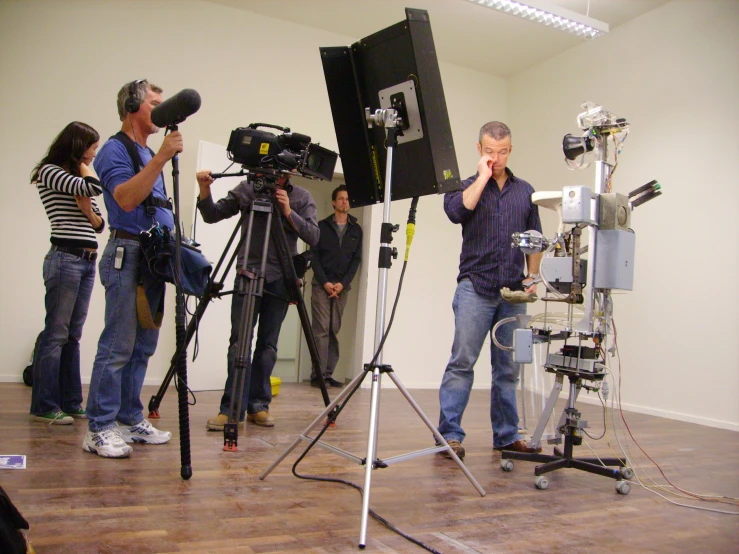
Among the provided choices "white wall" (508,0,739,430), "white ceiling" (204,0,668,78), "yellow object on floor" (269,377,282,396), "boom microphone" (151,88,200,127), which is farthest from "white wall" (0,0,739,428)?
"boom microphone" (151,88,200,127)

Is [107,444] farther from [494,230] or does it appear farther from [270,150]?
[494,230]

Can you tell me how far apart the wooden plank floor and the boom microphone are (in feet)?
3.68

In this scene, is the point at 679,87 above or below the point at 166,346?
above

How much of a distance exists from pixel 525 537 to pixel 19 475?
1.53m

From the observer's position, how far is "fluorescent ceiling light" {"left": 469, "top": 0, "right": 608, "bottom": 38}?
14.6 feet

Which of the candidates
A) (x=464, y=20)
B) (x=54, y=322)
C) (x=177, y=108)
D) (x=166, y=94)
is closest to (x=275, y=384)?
(x=54, y=322)

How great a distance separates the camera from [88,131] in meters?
2.97

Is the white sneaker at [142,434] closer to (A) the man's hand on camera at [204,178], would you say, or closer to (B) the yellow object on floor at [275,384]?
(A) the man's hand on camera at [204,178]

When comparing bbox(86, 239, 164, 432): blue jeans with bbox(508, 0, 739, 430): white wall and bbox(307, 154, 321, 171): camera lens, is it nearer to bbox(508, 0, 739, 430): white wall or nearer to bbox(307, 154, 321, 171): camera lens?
bbox(307, 154, 321, 171): camera lens

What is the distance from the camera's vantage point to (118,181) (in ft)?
7.29

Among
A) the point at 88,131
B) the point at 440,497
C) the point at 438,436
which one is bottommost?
the point at 440,497

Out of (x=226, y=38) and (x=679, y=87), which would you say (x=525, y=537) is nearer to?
(x=679, y=87)

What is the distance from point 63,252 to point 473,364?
1.92 m

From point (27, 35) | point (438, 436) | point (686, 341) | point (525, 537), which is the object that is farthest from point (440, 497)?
point (27, 35)
